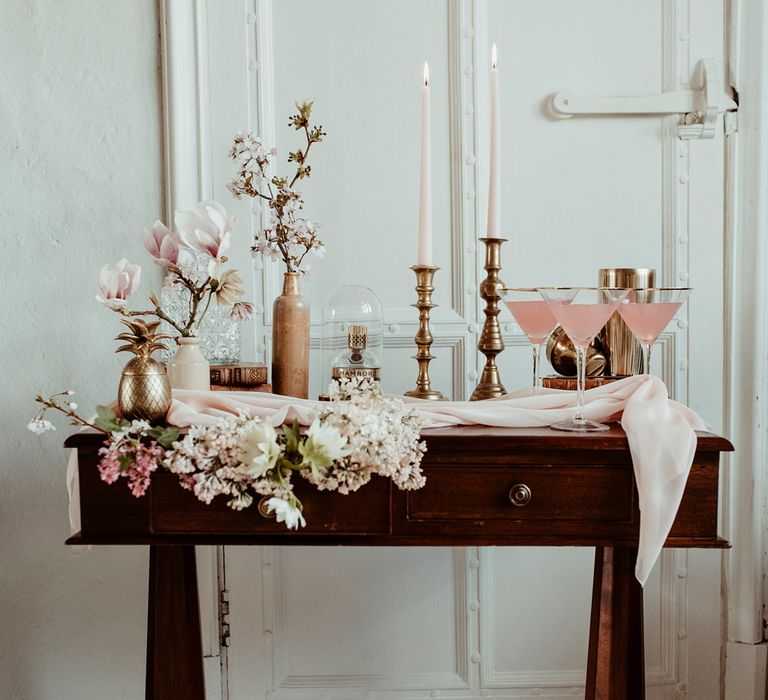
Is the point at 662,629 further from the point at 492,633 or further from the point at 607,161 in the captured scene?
the point at 607,161

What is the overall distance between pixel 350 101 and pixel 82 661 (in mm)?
1373

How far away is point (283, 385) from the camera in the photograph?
148 centimetres

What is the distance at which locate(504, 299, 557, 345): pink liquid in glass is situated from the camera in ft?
4.47

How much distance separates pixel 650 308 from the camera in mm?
1369

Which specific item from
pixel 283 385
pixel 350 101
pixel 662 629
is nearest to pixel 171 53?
pixel 350 101

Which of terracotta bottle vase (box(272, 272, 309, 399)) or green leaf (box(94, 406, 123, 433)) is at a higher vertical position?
terracotta bottle vase (box(272, 272, 309, 399))

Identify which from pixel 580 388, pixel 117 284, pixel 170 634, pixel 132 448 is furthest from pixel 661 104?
pixel 170 634

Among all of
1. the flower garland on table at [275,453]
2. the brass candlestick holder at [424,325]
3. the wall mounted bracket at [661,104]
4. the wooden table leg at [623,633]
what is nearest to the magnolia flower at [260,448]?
the flower garland on table at [275,453]

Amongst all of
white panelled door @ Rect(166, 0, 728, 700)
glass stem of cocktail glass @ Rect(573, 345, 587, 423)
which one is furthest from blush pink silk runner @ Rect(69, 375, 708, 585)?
white panelled door @ Rect(166, 0, 728, 700)

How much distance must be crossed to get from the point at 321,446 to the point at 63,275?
962 millimetres

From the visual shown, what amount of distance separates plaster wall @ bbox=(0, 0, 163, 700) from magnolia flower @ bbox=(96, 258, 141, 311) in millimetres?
464

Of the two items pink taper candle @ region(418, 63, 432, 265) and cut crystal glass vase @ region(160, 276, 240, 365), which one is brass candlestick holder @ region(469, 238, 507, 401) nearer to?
pink taper candle @ region(418, 63, 432, 265)

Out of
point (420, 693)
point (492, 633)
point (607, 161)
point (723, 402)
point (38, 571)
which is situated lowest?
point (420, 693)

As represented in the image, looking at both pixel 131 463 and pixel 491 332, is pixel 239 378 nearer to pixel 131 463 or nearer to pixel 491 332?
pixel 131 463
